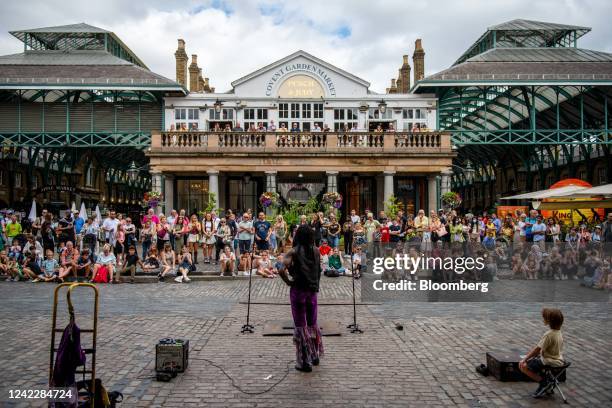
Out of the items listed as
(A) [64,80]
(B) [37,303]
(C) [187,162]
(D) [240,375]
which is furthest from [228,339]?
(A) [64,80]

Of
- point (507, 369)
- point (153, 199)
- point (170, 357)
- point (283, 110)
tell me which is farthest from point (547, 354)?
point (283, 110)

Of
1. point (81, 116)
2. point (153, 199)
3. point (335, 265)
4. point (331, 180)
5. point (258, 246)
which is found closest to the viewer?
point (335, 265)

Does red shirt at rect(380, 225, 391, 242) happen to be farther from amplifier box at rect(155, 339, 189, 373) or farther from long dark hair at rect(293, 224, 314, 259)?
amplifier box at rect(155, 339, 189, 373)

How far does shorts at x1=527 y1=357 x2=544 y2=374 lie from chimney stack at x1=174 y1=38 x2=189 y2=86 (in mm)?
31941

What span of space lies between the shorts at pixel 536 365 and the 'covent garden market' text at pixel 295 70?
24.5 metres

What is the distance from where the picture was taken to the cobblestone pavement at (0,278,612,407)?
18.8ft

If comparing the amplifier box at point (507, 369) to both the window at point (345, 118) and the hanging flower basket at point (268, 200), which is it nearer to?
the hanging flower basket at point (268, 200)

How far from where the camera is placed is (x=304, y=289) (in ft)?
22.2

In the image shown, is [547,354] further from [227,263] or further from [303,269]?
[227,263]

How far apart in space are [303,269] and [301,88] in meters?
23.5

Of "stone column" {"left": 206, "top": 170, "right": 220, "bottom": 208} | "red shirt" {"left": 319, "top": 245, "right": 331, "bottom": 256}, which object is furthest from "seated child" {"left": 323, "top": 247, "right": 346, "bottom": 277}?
"stone column" {"left": 206, "top": 170, "right": 220, "bottom": 208}

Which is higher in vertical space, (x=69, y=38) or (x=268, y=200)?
(x=69, y=38)

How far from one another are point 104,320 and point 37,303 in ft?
9.97

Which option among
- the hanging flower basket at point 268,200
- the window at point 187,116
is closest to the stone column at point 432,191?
the hanging flower basket at point 268,200
